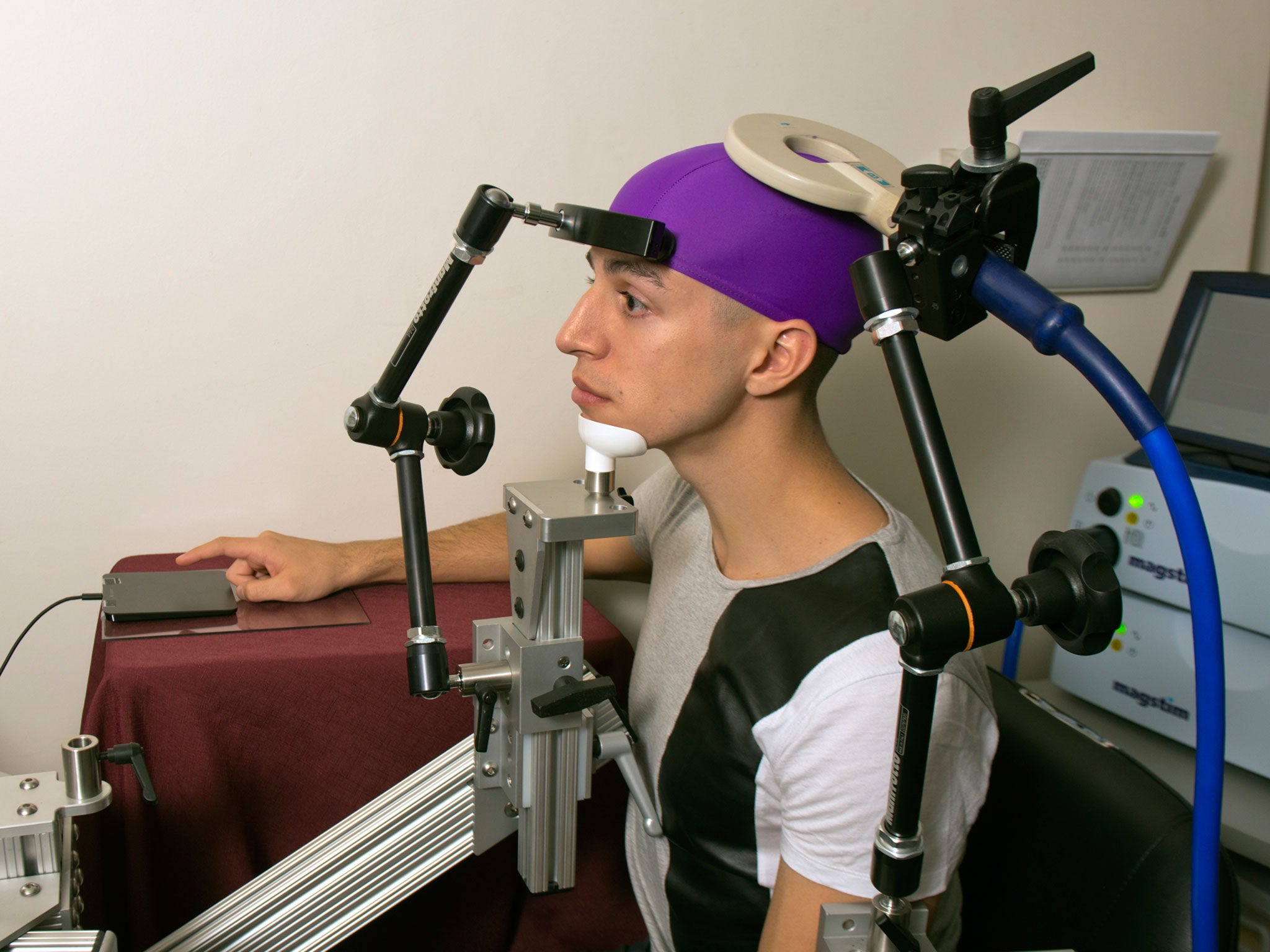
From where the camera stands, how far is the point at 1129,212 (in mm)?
1793

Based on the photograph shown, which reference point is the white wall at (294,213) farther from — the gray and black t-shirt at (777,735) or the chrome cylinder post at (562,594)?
the chrome cylinder post at (562,594)

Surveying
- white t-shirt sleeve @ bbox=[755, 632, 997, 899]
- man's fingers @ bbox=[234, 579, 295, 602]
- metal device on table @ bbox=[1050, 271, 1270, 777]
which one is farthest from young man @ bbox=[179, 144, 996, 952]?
metal device on table @ bbox=[1050, 271, 1270, 777]

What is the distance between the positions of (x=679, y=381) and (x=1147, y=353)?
4.42ft

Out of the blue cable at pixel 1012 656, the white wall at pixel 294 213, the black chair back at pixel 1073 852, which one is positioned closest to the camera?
the black chair back at pixel 1073 852

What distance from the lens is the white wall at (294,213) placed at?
1.21 meters

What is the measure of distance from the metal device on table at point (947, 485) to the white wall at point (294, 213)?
0.85 m

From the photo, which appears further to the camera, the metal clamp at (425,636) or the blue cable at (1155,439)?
the metal clamp at (425,636)

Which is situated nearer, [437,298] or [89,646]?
[437,298]

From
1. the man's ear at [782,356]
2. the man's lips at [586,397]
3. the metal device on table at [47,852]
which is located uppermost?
the man's ear at [782,356]

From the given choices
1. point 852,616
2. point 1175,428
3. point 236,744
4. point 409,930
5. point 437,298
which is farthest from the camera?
point 1175,428

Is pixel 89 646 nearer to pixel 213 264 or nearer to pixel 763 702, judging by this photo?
pixel 213 264

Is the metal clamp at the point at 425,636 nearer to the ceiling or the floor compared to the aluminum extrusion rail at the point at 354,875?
nearer to the ceiling

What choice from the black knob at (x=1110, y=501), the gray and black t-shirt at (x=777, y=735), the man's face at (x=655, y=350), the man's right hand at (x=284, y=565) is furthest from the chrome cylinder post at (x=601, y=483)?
Answer: the black knob at (x=1110, y=501)

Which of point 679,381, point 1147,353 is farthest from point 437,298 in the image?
point 1147,353
